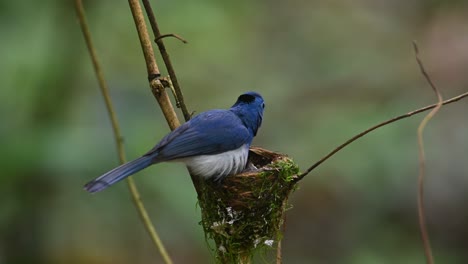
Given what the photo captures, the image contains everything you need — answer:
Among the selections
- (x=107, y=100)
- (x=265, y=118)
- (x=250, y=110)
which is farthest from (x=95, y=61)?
(x=265, y=118)

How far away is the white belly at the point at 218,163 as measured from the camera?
12.0ft

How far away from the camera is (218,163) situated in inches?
150

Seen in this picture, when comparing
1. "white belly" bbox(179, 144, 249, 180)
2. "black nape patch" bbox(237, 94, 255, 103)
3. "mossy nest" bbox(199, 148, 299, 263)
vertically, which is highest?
"black nape patch" bbox(237, 94, 255, 103)

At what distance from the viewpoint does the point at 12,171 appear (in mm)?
4707

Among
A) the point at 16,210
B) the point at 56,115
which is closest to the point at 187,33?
the point at 56,115

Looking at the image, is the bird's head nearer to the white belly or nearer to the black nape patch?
the black nape patch

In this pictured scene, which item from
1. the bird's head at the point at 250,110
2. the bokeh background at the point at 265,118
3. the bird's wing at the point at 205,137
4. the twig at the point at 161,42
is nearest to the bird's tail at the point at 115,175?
the bird's wing at the point at 205,137

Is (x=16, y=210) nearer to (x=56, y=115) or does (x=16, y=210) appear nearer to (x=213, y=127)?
(x=56, y=115)

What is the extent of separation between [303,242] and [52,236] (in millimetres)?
3073

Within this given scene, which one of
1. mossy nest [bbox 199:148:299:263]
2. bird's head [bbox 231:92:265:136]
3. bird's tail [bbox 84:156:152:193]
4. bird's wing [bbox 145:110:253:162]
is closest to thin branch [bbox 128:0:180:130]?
bird's tail [bbox 84:156:152:193]

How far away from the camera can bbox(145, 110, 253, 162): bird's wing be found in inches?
143

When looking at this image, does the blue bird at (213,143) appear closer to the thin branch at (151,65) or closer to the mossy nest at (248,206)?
the mossy nest at (248,206)

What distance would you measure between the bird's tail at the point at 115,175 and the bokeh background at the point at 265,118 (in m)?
1.30

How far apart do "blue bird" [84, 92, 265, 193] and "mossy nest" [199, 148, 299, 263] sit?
0.12 metres
